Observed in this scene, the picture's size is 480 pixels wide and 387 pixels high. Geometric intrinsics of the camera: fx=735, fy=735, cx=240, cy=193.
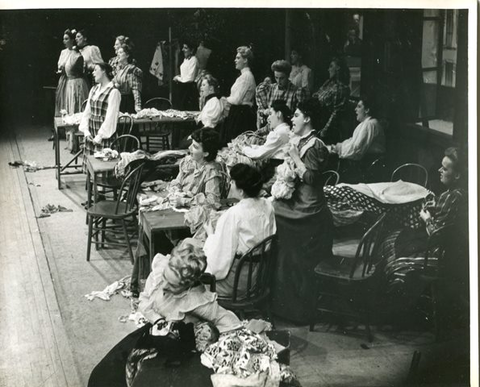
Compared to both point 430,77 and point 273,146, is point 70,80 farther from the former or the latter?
point 430,77

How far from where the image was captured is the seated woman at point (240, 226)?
3732mm

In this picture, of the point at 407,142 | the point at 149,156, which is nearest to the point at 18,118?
the point at 149,156

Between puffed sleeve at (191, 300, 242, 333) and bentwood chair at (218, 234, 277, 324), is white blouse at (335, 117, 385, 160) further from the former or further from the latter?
puffed sleeve at (191, 300, 242, 333)

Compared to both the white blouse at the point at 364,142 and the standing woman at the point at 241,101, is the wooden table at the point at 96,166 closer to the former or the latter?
the standing woman at the point at 241,101

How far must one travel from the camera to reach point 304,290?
3943 mm

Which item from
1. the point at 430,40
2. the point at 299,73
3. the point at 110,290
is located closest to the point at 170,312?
the point at 110,290

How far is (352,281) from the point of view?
3.95 m

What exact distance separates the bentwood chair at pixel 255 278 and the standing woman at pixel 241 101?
61 centimetres

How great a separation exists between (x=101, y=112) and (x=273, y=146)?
915 millimetres

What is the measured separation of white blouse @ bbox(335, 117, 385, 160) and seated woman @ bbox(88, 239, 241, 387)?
3.25ft

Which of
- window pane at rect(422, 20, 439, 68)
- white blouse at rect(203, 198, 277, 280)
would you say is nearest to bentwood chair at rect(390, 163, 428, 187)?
window pane at rect(422, 20, 439, 68)

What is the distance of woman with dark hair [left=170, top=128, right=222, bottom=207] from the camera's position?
401 centimetres
